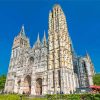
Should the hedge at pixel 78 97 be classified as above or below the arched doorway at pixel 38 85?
below

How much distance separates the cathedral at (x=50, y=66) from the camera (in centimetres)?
4194

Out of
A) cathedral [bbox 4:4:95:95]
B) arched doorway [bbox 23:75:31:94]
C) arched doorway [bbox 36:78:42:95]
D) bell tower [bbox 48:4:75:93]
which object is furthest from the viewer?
arched doorway [bbox 23:75:31:94]

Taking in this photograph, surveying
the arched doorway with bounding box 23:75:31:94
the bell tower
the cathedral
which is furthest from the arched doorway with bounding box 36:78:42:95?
the bell tower

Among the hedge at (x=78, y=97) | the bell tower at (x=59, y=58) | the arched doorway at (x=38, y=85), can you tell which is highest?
the bell tower at (x=59, y=58)

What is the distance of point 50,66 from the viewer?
4441 centimetres

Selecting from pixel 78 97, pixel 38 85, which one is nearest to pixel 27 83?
pixel 38 85

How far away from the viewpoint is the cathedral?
4194 centimetres

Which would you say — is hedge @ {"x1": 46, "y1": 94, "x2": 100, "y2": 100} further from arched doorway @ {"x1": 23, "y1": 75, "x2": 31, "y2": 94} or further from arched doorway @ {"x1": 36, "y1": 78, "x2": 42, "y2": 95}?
arched doorway @ {"x1": 23, "y1": 75, "x2": 31, "y2": 94}

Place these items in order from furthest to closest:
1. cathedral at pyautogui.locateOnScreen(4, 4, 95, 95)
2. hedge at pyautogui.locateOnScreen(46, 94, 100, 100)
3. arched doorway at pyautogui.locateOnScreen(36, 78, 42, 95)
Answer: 1. arched doorway at pyautogui.locateOnScreen(36, 78, 42, 95)
2. cathedral at pyautogui.locateOnScreen(4, 4, 95, 95)
3. hedge at pyautogui.locateOnScreen(46, 94, 100, 100)

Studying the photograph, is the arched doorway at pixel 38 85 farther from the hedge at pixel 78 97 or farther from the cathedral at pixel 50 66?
the hedge at pixel 78 97

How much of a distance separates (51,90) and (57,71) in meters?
5.18

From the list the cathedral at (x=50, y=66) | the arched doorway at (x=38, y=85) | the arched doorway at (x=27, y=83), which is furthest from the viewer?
the arched doorway at (x=27, y=83)

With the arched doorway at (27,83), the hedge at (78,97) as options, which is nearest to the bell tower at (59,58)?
the hedge at (78,97)

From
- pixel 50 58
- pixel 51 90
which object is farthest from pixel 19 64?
pixel 51 90
